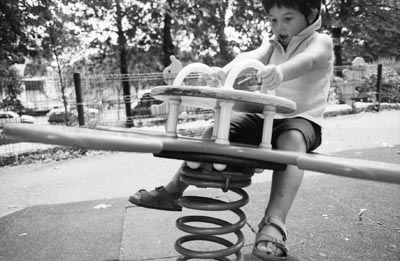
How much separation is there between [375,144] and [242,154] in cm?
534

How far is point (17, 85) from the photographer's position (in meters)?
6.09

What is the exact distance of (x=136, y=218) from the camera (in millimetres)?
2729

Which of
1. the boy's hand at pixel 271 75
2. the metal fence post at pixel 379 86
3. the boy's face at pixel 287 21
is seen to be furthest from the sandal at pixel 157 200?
the metal fence post at pixel 379 86

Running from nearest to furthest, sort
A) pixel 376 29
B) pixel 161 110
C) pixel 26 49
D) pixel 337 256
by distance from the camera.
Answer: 1. pixel 337 256
2. pixel 161 110
3. pixel 26 49
4. pixel 376 29

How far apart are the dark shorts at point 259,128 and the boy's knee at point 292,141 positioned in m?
0.03

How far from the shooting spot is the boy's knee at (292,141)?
1442 mm

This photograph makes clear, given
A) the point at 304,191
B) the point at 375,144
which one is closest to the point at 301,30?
the point at 304,191

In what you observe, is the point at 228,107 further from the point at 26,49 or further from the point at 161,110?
the point at 26,49

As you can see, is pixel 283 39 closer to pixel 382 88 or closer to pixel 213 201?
pixel 213 201

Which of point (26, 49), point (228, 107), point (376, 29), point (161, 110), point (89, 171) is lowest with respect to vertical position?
point (89, 171)

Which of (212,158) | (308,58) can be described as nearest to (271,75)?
(308,58)

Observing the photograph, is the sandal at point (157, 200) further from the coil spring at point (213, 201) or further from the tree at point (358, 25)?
the tree at point (358, 25)

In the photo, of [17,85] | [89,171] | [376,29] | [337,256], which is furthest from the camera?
[376,29]

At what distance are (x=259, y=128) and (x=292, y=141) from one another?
0.28m
